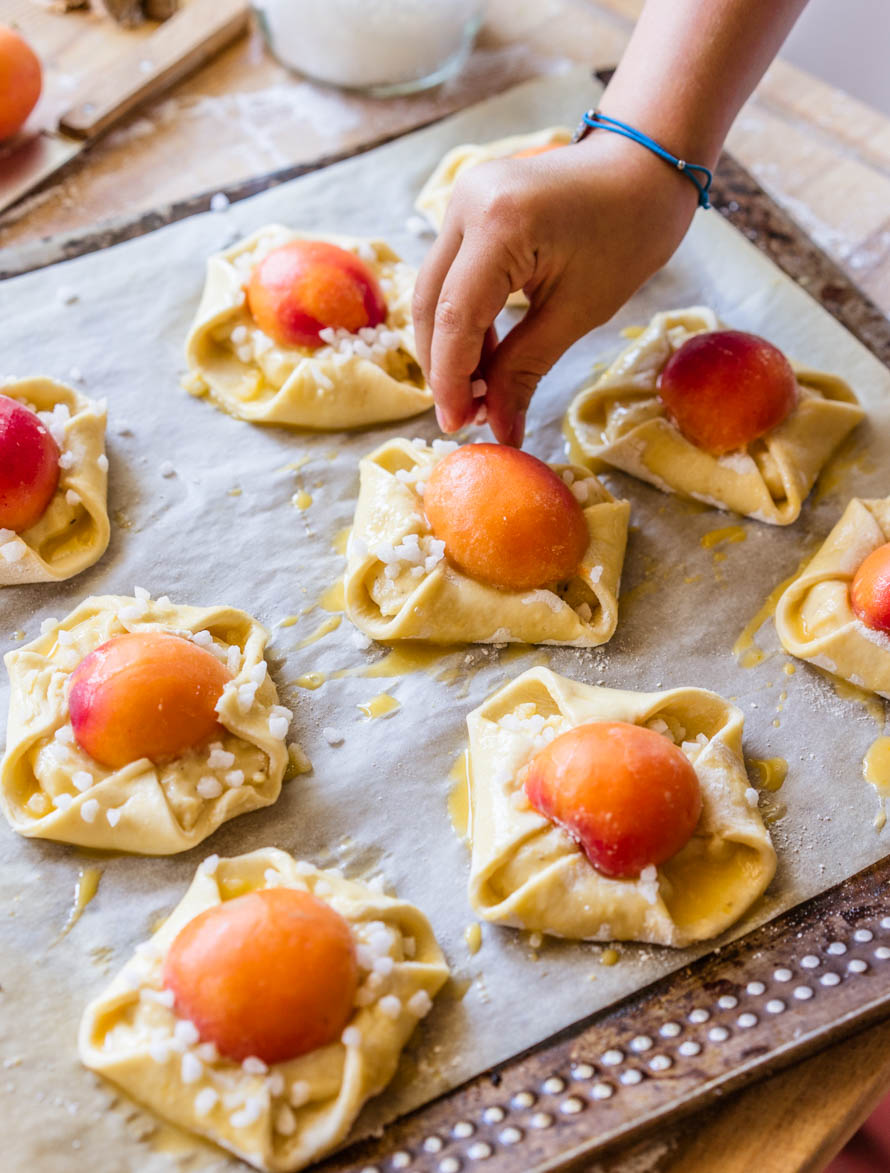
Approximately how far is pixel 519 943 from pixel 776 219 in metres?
1.94

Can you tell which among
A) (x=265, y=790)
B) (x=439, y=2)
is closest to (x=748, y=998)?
(x=265, y=790)

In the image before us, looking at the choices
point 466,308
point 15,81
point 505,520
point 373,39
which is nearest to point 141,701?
point 505,520

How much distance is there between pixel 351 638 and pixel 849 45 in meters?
3.26

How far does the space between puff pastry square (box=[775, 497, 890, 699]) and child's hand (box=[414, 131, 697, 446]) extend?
636mm

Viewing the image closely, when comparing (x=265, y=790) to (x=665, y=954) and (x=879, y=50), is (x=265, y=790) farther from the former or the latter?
(x=879, y=50)

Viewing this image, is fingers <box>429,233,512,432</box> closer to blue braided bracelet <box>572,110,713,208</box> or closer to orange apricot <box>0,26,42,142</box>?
blue braided bracelet <box>572,110,713,208</box>

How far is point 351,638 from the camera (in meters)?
2.11

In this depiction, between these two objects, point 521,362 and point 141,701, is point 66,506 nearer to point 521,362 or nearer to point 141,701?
point 141,701

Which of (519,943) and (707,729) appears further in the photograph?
(707,729)

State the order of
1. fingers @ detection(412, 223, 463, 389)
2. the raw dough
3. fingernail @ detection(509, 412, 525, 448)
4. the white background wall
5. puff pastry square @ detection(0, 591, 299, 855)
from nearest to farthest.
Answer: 1. puff pastry square @ detection(0, 591, 299, 855)
2. fingers @ detection(412, 223, 463, 389)
3. fingernail @ detection(509, 412, 525, 448)
4. the raw dough
5. the white background wall

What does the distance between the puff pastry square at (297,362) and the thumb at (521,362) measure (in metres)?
0.30

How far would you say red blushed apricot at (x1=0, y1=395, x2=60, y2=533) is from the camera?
6.91 feet

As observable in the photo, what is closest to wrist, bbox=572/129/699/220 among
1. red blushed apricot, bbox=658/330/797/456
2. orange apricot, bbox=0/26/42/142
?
red blushed apricot, bbox=658/330/797/456

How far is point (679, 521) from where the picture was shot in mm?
2316
